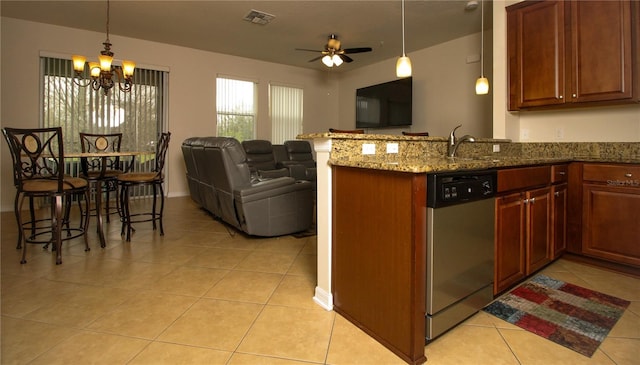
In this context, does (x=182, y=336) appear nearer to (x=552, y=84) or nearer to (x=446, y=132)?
(x=552, y=84)

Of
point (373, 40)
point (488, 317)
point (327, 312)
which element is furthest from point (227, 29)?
point (488, 317)

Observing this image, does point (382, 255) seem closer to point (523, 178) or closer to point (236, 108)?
point (523, 178)

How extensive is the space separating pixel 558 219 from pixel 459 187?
1.61 m

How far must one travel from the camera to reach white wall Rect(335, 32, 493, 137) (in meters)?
5.26

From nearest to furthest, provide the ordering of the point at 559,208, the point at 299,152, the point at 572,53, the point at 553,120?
the point at 559,208 < the point at 572,53 < the point at 553,120 < the point at 299,152

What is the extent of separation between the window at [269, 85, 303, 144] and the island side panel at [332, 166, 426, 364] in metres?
5.70

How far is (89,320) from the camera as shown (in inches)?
68.6

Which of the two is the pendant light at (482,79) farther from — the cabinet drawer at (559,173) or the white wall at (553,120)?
the cabinet drawer at (559,173)

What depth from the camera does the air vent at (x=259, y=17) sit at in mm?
4445

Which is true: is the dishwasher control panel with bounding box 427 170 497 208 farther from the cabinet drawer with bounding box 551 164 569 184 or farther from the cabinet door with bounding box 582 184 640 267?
the cabinet door with bounding box 582 184 640 267

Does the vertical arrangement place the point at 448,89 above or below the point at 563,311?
above

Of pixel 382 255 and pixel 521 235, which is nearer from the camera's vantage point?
pixel 382 255

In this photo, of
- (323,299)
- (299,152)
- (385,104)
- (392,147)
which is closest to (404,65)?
(392,147)

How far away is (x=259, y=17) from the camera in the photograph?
15.0ft
